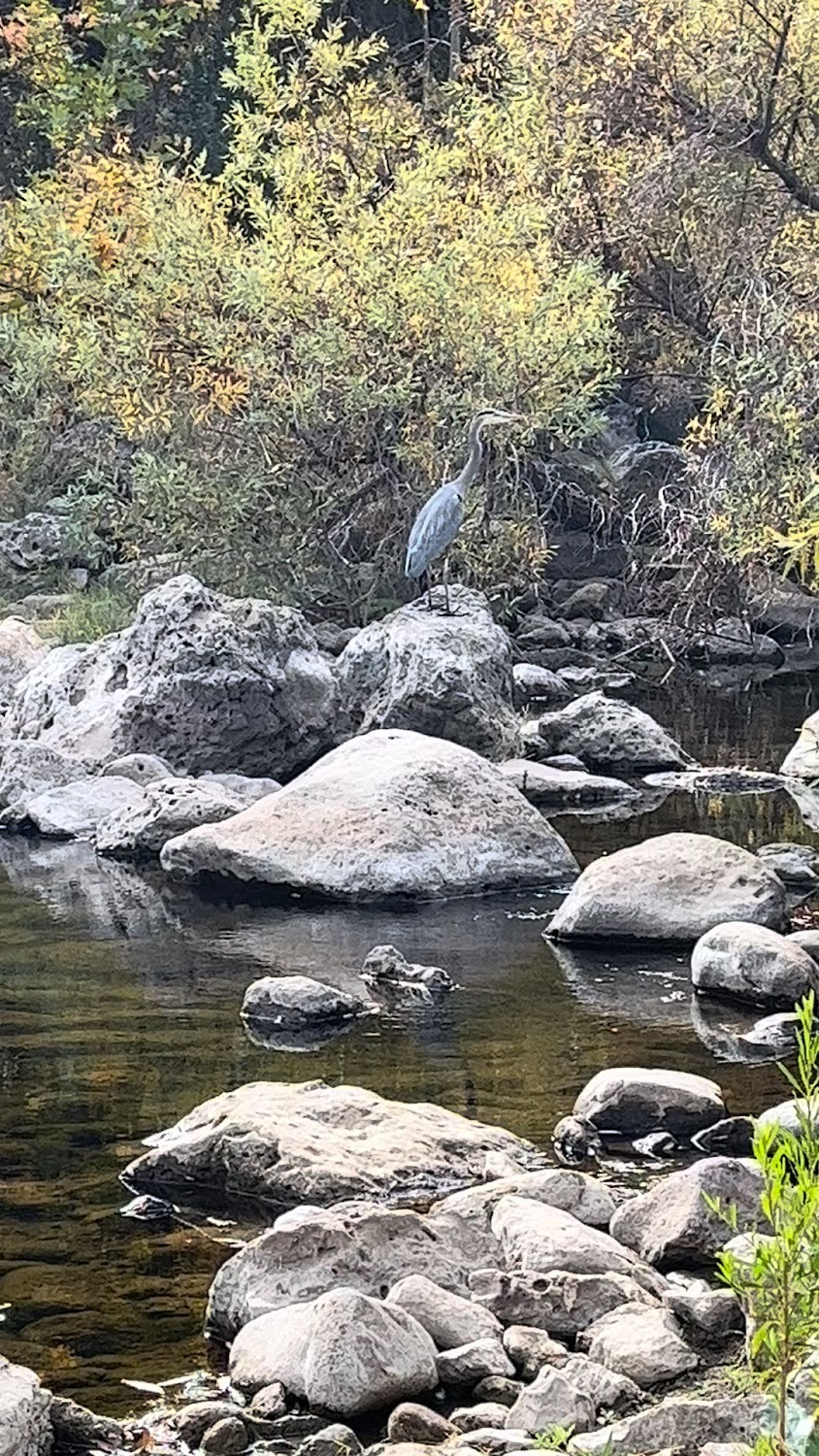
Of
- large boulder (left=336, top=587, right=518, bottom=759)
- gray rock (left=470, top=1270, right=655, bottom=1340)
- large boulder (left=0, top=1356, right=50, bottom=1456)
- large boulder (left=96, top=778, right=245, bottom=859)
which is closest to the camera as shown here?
large boulder (left=0, top=1356, right=50, bottom=1456)

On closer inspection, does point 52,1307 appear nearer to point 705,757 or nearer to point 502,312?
point 705,757

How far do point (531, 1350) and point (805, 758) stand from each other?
9.19 m

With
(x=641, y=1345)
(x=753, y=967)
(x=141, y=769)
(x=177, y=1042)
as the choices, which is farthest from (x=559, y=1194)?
(x=141, y=769)

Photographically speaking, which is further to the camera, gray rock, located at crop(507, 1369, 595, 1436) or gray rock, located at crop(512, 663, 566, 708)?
gray rock, located at crop(512, 663, 566, 708)

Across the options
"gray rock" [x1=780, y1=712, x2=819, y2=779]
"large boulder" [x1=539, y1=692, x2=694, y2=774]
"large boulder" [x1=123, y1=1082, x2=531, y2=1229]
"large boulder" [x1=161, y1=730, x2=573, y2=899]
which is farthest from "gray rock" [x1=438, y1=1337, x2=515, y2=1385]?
"large boulder" [x1=539, y1=692, x2=694, y2=774]

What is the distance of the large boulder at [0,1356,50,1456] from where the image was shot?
15.4 ft

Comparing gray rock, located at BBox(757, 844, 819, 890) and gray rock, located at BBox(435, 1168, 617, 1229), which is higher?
gray rock, located at BBox(435, 1168, 617, 1229)

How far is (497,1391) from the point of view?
5066 mm

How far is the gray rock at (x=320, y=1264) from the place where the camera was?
216 inches

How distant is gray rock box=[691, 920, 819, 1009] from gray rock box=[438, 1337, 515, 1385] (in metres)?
3.64

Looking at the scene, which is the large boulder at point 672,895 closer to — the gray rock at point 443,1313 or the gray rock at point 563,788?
the gray rock at point 563,788

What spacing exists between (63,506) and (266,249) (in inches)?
195

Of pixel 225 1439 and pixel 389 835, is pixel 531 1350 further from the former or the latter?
pixel 389 835

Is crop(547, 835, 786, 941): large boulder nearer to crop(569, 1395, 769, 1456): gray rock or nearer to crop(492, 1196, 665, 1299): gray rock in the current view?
crop(492, 1196, 665, 1299): gray rock
